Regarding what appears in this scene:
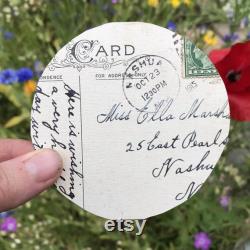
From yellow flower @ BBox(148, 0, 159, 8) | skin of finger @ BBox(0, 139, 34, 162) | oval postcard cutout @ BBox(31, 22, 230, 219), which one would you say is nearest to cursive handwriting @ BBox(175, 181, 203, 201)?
oval postcard cutout @ BBox(31, 22, 230, 219)

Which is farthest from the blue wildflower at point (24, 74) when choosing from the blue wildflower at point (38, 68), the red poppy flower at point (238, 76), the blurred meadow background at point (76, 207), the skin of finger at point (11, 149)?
the red poppy flower at point (238, 76)

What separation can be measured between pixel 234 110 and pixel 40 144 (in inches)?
12.7

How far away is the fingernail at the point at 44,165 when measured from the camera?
68 cm

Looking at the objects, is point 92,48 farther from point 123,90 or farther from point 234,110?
point 234,110

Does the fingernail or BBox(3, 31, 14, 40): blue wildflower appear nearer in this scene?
the fingernail

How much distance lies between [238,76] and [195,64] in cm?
13

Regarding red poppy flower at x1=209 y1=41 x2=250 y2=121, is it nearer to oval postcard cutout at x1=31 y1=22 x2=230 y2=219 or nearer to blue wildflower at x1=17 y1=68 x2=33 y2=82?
oval postcard cutout at x1=31 y1=22 x2=230 y2=219

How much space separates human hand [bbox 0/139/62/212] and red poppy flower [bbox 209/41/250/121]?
0.30m

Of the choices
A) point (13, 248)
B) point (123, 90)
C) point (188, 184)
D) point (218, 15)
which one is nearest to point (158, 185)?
point (188, 184)

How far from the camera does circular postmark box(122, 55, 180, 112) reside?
0.69m

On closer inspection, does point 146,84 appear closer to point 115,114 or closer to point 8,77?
point 115,114

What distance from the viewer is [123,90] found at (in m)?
0.69

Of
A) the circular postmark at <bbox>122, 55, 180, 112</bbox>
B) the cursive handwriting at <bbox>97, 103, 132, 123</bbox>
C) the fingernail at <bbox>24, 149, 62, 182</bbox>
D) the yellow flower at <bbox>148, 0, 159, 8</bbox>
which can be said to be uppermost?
the circular postmark at <bbox>122, 55, 180, 112</bbox>

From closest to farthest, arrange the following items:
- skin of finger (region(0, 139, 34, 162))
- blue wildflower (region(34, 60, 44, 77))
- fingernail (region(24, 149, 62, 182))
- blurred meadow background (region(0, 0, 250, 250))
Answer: fingernail (region(24, 149, 62, 182)), skin of finger (region(0, 139, 34, 162)), blurred meadow background (region(0, 0, 250, 250)), blue wildflower (region(34, 60, 44, 77))
